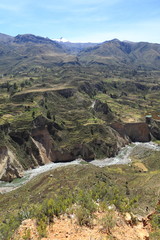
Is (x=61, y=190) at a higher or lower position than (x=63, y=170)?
higher

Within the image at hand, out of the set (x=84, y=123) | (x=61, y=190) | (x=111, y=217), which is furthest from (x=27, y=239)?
(x=84, y=123)

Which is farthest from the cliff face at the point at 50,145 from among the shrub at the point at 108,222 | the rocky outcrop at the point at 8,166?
the shrub at the point at 108,222

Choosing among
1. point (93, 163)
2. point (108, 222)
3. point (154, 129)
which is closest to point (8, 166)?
point (93, 163)

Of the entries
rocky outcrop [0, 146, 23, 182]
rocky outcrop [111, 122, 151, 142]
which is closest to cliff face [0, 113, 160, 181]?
rocky outcrop [0, 146, 23, 182]

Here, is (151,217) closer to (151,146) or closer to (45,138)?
(45,138)

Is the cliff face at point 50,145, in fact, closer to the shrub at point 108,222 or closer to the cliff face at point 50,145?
the cliff face at point 50,145

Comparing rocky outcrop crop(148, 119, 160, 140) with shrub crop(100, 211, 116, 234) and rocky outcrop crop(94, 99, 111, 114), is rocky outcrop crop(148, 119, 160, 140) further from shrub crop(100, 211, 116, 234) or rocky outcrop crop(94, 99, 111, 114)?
shrub crop(100, 211, 116, 234)

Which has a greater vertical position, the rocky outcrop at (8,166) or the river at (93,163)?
the rocky outcrop at (8,166)
